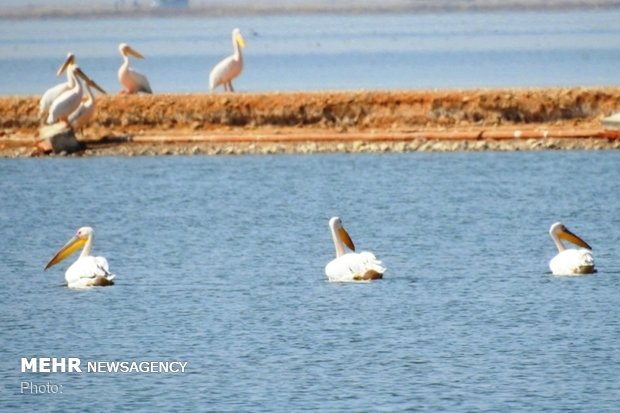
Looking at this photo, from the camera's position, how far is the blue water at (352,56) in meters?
55.5

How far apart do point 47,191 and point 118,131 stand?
4577mm

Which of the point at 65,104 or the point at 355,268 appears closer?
the point at 355,268

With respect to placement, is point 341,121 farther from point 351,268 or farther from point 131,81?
point 351,268

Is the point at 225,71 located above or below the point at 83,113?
above

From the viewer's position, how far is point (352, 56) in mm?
94188

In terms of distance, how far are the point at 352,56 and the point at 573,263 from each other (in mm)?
75821

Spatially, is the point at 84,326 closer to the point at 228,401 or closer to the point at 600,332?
the point at 228,401

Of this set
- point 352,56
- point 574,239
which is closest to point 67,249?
point 574,239

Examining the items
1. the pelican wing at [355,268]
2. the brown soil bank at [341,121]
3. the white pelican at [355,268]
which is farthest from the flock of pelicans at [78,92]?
the pelican wing at [355,268]

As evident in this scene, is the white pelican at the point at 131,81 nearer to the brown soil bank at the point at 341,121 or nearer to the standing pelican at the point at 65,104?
the brown soil bank at the point at 341,121

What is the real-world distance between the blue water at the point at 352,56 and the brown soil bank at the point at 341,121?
15748 mm

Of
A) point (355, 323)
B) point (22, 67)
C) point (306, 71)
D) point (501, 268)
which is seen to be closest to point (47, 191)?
point (501, 268)

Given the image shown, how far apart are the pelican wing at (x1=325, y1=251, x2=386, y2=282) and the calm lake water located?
0.11 m

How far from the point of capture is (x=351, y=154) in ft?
104
